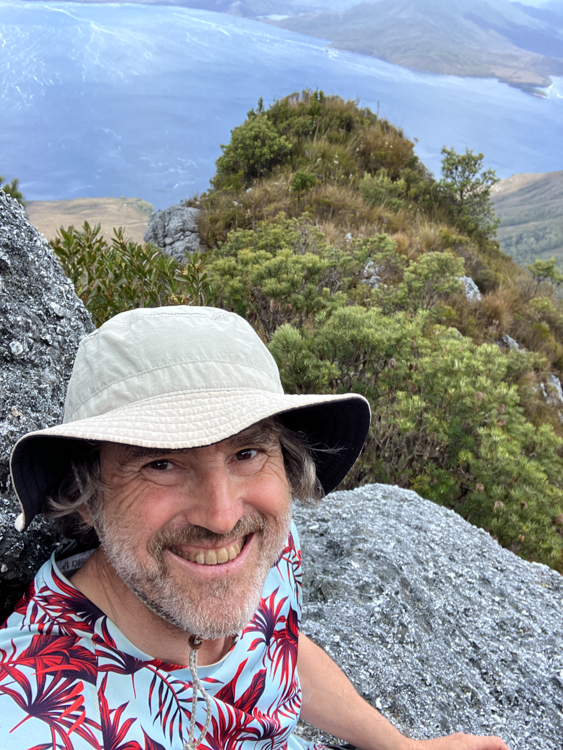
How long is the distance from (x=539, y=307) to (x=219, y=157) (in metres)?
8.72

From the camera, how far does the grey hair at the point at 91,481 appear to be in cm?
107

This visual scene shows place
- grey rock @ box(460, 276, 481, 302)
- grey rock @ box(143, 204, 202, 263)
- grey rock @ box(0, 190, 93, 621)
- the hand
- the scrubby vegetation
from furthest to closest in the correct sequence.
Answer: grey rock @ box(143, 204, 202, 263) < grey rock @ box(460, 276, 481, 302) < the scrubby vegetation < the hand < grey rock @ box(0, 190, 93, 621)

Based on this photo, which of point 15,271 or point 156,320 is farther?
point 15,271

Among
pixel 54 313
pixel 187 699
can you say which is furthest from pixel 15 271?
pixel 187 699

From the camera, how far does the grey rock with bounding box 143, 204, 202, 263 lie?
9.96m

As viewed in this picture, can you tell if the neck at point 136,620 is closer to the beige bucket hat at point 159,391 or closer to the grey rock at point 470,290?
the beige bucket hat at point 159,391

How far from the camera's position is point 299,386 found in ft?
13.6

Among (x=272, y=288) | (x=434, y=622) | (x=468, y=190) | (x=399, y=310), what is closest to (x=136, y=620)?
(x=434, y=622)

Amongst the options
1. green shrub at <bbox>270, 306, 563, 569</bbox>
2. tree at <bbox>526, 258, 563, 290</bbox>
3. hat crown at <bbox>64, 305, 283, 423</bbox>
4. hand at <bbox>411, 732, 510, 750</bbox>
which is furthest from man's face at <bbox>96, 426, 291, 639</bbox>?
tree at <bbox>526, 258, 563, 290</bbox>

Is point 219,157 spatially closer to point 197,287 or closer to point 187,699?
point 197,287

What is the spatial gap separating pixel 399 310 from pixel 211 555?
5771 mm

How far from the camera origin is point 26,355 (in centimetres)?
141

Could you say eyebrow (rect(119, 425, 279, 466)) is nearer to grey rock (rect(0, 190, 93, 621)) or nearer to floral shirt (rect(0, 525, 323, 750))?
floral shirt (rect(0, 525, 323, 750))

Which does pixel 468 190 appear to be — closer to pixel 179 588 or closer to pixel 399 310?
pixel 399 310
